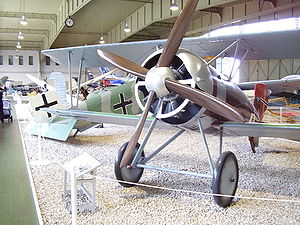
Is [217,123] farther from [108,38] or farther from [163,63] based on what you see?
[108,38]

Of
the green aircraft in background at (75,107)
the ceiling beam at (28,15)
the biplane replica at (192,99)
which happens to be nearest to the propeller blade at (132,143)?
the biplane replica at (192,99)

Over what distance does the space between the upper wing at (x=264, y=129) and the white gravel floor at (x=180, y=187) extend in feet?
2.49

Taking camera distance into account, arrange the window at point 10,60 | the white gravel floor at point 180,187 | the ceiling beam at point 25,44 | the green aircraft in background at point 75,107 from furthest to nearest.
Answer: the window at point 10,60 < the ceiling beam at point 25,44 < the green aircraft in background at point 75,107 < the white gravel floor at point 180,187

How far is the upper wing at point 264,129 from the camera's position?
138 inches

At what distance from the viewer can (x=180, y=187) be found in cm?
421

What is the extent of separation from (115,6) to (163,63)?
16.5 metres

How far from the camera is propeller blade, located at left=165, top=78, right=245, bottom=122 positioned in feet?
10.0

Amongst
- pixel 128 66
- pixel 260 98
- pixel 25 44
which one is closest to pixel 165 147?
pixel 260 98

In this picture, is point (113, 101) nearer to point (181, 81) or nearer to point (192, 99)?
point (181, 81)

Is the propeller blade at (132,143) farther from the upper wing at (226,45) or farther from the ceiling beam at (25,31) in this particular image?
the ceiling beam at (25,31)

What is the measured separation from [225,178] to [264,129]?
2.36ft

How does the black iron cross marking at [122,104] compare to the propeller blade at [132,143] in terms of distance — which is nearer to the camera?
the propeller blade at [132,143]

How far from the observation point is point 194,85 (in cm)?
341

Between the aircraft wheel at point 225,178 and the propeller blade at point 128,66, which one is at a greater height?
the propeller blade at point 128,66
